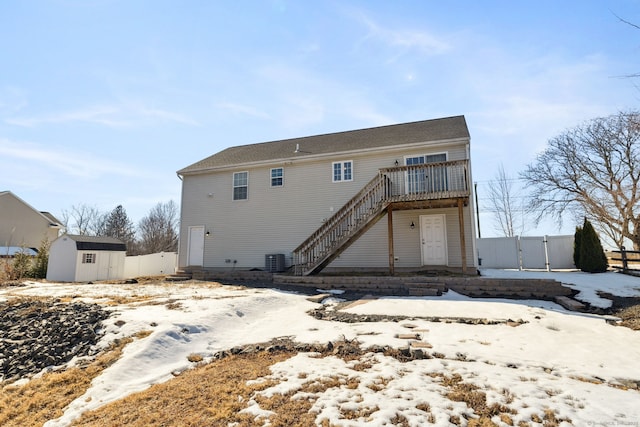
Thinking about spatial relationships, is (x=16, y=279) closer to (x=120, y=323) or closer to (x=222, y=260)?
(x=222, y=260)

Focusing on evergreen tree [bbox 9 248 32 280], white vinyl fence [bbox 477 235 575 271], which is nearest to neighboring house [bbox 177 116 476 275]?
white vinyl fence [bbox 477 235 575 271]

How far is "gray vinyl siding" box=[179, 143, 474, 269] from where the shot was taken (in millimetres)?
12945

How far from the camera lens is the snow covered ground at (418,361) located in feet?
9.62

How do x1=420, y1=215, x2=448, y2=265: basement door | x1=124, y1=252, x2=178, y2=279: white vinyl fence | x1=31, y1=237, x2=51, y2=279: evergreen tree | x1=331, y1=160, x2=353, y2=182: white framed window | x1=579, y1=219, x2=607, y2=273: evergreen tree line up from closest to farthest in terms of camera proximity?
1. x1=420, y1=215, x2=448, y2=265: basement door
2. x1=579, y1=219, x2=607, y2=273: evergreen tree
3. x1=331, y1=160, x2=353, y2=182: white framed window
4. x1=31, y1=237, x2=51, y2=279: evergreen tree
5. x1=124, y1=252, x2=178, y2=279: white vinyl fence

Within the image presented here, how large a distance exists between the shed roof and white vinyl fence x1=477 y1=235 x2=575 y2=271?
1925 cm

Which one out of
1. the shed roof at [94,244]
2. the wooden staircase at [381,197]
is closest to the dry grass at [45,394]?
the wooden staircase at [381,197]

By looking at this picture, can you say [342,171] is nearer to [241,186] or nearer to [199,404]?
[241,186]

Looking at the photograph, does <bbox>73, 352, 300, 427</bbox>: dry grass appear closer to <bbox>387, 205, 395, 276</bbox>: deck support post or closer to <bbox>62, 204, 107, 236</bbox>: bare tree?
<bbox>387, 205, 395, 276</bbox>: deck support post

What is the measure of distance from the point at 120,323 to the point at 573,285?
11.7 m

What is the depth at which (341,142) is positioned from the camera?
1558cm

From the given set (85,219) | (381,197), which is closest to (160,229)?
(85,219)

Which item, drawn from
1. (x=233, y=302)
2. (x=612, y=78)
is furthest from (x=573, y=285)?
(x=233, y=302)

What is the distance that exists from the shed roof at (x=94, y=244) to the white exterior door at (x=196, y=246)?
3.74m

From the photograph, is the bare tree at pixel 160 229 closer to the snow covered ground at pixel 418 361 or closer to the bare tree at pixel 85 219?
the bare tree at pixel 85 219
